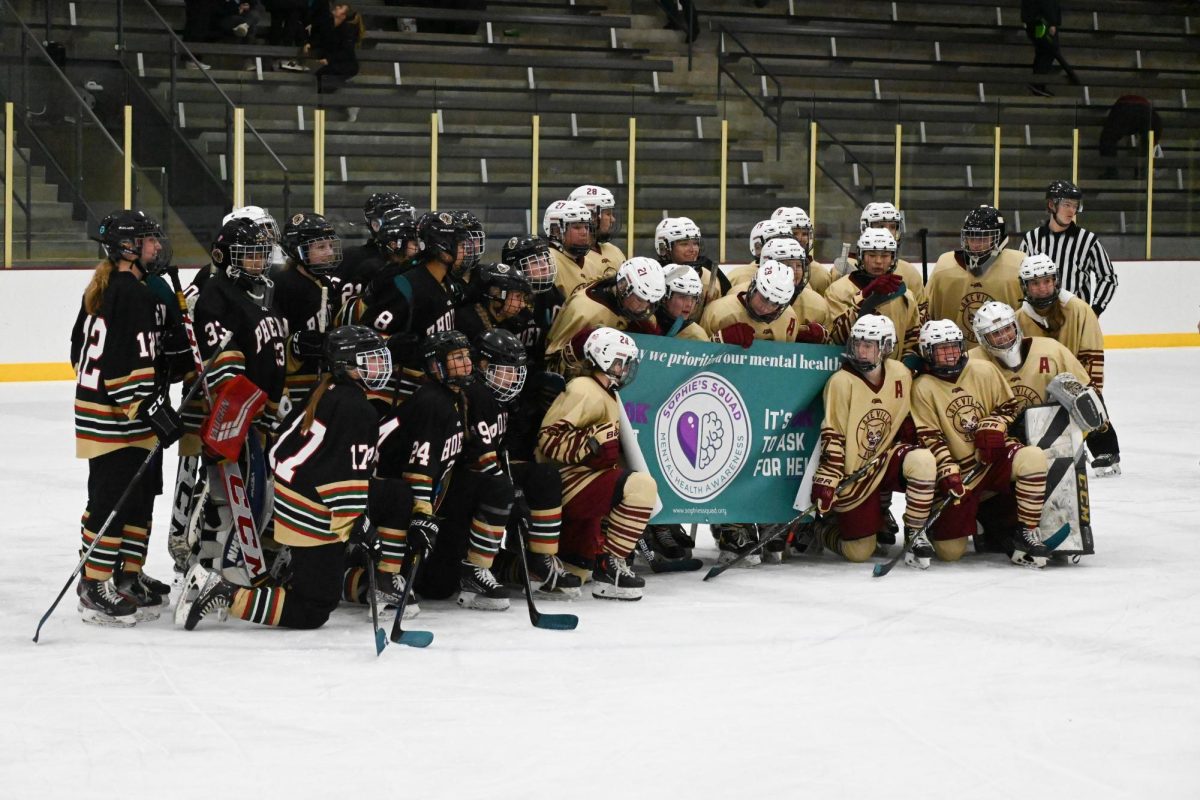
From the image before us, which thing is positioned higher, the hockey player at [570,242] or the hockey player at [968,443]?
the hockey player at [570,242]

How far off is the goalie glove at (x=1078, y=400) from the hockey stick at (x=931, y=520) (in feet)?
1.21

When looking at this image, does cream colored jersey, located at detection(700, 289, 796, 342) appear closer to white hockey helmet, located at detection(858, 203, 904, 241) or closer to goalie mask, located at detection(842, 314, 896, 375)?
goalie mask, located at detection(842, 314, 896, 375)

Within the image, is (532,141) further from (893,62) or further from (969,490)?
(969,490)

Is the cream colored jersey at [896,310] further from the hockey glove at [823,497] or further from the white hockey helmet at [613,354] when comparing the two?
the white hockey helmet at [613,354]

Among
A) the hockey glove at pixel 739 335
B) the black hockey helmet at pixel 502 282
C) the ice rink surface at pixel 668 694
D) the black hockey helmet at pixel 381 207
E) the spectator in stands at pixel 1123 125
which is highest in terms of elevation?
the spectator in stands at pixel 1123 125

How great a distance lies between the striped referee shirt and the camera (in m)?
7.95

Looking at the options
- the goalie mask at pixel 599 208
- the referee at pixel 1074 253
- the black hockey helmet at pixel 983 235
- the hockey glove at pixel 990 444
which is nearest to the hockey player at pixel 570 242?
the goalie mask at pixel 599 208

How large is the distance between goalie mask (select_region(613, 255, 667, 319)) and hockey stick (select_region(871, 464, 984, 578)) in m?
1.16

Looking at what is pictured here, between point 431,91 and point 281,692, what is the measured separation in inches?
334

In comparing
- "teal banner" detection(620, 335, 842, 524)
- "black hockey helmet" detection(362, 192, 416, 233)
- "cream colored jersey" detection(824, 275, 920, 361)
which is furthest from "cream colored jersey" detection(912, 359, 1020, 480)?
"black hockey helmet" detection(362, 192, 416, 233)

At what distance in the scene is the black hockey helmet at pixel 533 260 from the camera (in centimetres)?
557

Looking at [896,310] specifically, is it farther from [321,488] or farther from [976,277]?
[321,488]

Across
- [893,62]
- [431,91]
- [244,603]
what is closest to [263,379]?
[244,603]

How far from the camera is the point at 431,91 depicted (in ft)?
39.8
